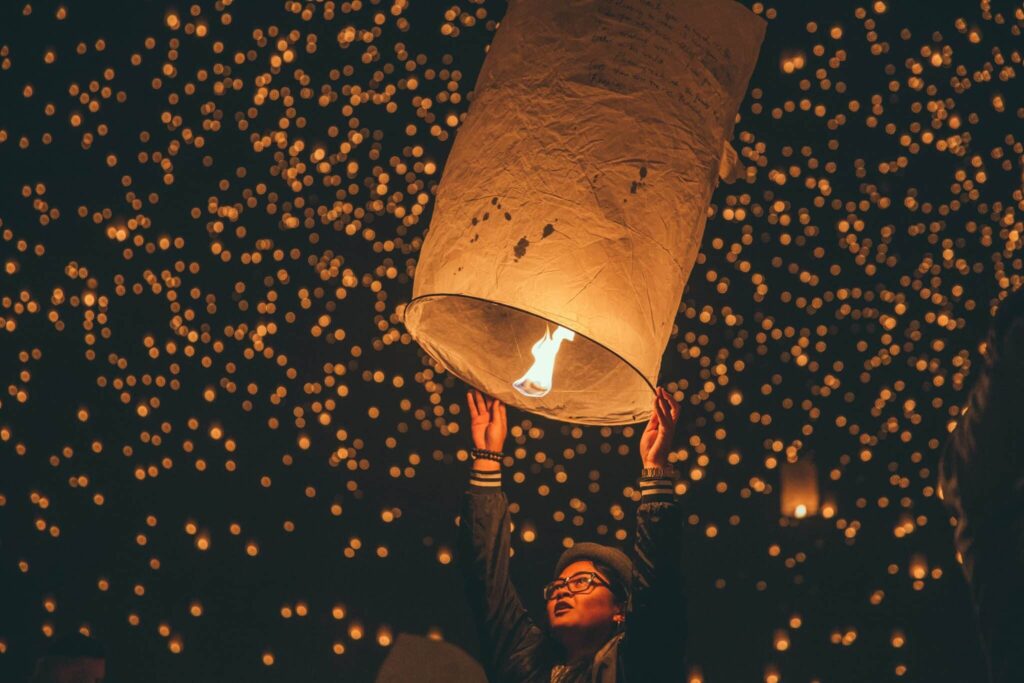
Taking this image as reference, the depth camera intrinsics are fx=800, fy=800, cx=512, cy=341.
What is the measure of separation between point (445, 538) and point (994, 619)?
1610 mm

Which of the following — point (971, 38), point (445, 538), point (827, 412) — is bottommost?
point (445, 538)

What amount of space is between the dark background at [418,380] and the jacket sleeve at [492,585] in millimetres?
490

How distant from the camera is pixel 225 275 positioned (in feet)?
6.95

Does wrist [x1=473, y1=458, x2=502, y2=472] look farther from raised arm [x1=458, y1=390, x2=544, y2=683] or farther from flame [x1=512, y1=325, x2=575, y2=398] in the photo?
flame [x1=512, y1=325, x2=575, y2=398]

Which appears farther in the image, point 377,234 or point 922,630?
point 377,234

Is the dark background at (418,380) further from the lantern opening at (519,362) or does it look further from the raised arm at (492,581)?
the lantern opening at (519,362)

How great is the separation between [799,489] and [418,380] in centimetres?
99

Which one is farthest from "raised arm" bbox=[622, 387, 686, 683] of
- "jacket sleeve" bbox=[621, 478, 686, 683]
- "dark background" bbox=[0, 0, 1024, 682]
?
"dark background" bbox=[0, 0, 1024, 682]

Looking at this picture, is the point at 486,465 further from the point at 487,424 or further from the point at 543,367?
the point at 543,367

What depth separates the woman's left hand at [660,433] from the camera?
4.33 ft

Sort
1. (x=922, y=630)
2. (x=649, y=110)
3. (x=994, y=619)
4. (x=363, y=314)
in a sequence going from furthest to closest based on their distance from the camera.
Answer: (x=363, y=314)
(x=922, y=630)
(x=649, y=110)
(x=994, y=619)

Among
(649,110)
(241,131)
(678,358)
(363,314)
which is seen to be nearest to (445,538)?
(363,314)

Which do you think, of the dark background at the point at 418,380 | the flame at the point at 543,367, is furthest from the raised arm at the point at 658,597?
the dark background at the point at 418,380

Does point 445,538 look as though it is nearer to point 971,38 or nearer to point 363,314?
point 363,314
